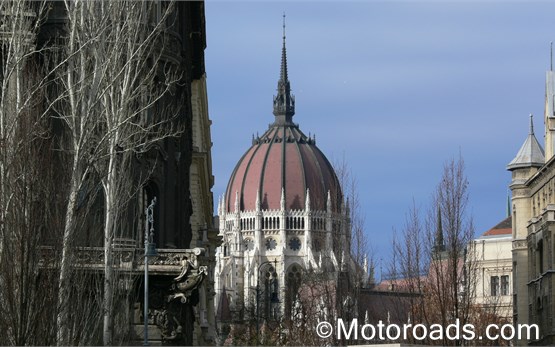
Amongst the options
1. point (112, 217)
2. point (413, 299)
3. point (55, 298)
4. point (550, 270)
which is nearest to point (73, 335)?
point (55, 298)

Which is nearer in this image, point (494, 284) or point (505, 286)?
point (494, 284)

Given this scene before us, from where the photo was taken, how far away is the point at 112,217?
39906 mm

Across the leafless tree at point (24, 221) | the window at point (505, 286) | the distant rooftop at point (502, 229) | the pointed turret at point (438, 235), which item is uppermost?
the distant rooftop at point (502, 229)

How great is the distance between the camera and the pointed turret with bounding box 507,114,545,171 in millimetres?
104887

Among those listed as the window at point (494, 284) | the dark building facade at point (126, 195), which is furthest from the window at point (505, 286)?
the dark building facade at point (126, 195)

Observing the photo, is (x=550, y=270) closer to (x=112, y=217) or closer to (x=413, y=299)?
(x=413, y=299)

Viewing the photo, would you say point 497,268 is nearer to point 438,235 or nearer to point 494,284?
point 494,284

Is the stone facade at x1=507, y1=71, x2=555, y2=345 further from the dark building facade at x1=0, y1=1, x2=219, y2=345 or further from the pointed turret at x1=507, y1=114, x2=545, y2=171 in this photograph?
the dark building facade at x1=0, y1=1, x2=219, y2=345

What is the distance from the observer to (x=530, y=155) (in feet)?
348

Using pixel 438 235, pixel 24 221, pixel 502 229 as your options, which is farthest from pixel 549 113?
pixel 24 221

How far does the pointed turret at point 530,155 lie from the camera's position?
344 ft

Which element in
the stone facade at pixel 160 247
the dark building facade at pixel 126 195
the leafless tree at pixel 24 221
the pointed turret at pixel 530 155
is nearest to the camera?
the leafless tree at pixel 24 221

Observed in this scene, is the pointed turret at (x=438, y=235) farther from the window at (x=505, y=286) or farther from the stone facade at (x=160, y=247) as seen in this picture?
A: the window at (x=505, y=286)

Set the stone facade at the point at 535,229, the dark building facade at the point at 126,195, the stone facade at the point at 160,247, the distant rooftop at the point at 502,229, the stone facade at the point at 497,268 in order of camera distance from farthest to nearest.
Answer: the distant rooftop at the point at 502,229 < the stone facade at the point at 497,268 < the stone facade at the point at 535,229 < the stone facade at the point at 160,247 < the dark building facade at the point at 126,195
